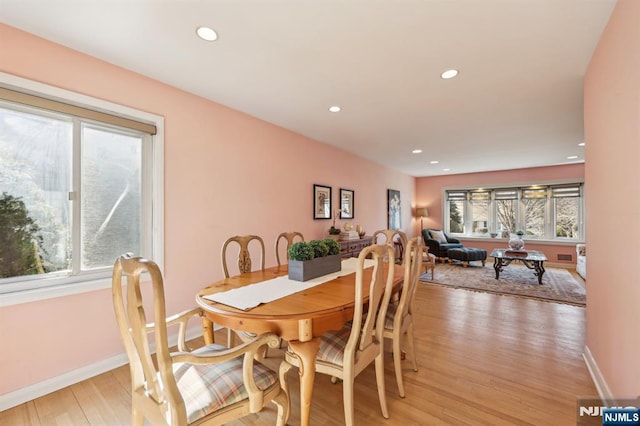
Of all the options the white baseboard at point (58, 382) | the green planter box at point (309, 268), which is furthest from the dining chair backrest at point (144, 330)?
the white baseboard at point (58, 382)

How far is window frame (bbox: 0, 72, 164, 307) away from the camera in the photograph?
5.85 feet

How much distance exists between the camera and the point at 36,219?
1.91m

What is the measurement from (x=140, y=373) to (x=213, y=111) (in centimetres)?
256

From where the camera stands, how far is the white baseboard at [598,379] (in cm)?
171

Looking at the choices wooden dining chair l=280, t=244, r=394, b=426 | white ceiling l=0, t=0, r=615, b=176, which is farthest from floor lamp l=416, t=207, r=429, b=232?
wooden dining chair l=280, t=244, r=394, b=426

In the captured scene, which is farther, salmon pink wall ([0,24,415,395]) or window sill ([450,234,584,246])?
window sill ([450,234,584,246])

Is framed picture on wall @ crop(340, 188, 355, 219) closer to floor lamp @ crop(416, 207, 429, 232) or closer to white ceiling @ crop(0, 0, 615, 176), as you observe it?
white ceiling @ crop(0, 0, 615, 176)

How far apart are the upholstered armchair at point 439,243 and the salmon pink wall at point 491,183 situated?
3.67ft

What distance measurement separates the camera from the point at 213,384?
3.87ft

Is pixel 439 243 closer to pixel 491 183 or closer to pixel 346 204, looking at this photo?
pixel 491 183

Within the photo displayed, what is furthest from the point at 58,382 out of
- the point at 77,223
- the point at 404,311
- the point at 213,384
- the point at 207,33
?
the point at 207,33

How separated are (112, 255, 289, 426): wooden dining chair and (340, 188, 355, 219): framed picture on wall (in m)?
3.87

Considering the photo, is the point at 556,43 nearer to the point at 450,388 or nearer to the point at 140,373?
the point at 450,388

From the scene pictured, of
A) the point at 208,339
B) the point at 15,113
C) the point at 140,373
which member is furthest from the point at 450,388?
the point at 15,113
